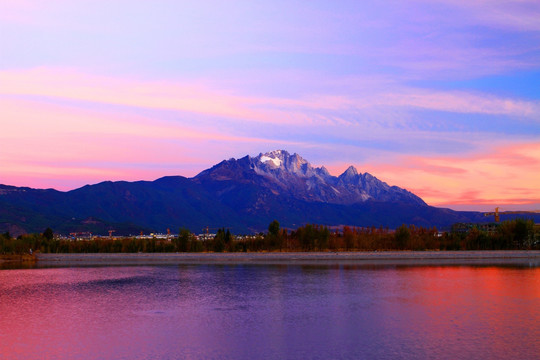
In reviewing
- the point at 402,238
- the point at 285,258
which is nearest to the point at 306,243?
the point at 402,238

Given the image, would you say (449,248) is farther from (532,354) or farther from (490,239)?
(532,354)

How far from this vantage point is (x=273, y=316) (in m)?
30.5

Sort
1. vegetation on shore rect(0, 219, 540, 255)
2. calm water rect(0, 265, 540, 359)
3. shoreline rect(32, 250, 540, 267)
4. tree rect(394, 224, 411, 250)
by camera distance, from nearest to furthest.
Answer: calm water rect(0, 265, 540, 359) < shoreline rect(32, 250, 540, 267) < vegetation on shore rect(0, 219, 540, 255) < tree rect(394, 224, 411, 250)

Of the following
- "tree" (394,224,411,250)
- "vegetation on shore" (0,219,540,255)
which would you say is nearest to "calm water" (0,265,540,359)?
"vegetation on shore" (0,219,540,255)

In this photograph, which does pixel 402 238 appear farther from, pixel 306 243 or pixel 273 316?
pixel 273 316

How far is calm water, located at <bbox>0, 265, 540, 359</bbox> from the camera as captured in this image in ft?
76.1

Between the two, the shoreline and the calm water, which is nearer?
the calm water

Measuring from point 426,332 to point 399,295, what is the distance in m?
11.9

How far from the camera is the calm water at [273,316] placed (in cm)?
2320

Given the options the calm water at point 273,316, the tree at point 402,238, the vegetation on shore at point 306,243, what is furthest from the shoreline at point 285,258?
the calm water at point 273,316

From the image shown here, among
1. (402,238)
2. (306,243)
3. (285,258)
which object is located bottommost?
(285,258)

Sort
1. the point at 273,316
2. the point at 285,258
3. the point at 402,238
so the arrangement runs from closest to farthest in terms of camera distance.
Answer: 1. the point at 273,316
2. the point at 285,258
3. the point at 402,238

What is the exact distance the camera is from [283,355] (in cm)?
2223

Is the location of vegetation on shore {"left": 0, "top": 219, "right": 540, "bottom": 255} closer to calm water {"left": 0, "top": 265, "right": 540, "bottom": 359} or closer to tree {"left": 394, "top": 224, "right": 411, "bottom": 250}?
tree {"left": 394, "top": 224, "right": 411, "bottom": 250}
